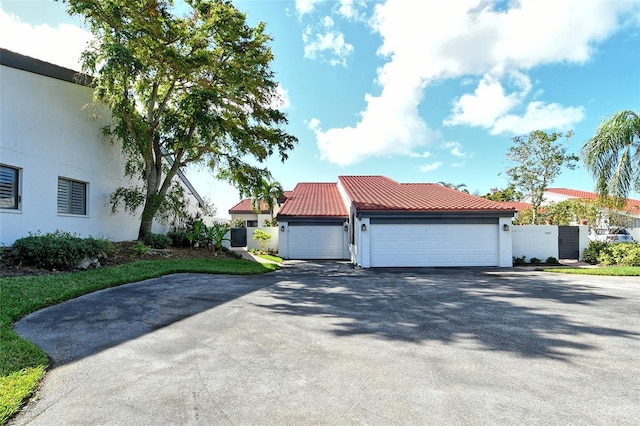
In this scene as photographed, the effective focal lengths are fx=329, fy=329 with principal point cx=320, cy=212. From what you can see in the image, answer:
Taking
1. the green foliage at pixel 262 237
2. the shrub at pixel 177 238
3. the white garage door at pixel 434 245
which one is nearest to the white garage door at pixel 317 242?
the green foliage at pixel 262 237

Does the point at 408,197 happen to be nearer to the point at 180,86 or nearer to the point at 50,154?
the point at 180,86

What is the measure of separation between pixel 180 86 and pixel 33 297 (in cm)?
1007

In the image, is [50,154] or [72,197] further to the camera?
[72,197]

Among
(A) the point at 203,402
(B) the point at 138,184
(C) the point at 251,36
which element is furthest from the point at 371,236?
(A) the point at 203,402

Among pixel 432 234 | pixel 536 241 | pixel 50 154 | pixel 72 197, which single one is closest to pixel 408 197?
pixel 432 234

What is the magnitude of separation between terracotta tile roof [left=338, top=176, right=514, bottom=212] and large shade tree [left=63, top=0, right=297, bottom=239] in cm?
482

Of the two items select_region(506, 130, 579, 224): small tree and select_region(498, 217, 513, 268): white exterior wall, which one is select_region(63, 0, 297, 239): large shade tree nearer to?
select_region(498, 217, 513, 268): white exterior wall


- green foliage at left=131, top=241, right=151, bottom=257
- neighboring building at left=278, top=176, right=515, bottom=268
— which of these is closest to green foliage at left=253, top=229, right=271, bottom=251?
neighboring building at left=278, top=176, right=515, bottom=268

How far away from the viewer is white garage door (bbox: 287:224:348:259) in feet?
62.2

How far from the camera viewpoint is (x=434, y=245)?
1461 centimetres

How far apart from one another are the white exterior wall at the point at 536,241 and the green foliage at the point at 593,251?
1525mm

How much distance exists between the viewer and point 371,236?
14.5m

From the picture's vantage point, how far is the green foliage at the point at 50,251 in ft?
26.4

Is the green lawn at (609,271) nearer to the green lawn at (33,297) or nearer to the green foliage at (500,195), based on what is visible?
the green lawn at (33,297)
